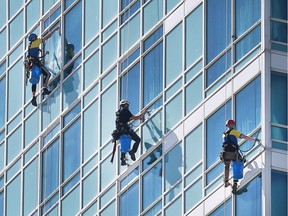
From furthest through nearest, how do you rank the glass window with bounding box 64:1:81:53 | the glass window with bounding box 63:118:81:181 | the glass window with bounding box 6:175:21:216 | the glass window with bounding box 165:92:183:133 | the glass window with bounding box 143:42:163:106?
the glass window with bounding box 6:175:21:216 → the glass window with bounding box 64:1:81:53 → the glass window with bounding box 63:118:81:181 → the glass window with bounding box 143:42:163:106 → the glass window with bounding box 165:92:183:133

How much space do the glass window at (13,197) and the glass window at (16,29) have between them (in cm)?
414

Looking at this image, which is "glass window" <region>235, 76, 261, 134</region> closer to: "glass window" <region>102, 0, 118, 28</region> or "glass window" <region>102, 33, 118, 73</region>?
"glass window" <region>102, 33, 118, 73</region>

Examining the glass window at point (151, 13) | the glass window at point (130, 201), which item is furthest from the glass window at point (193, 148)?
the glass window at point (151, 13)

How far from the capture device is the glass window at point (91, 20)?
267 ft

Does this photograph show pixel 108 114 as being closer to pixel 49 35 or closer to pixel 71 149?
pixel 71 149

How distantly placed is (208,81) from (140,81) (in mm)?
3200

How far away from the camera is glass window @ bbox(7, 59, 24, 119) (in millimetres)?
85062

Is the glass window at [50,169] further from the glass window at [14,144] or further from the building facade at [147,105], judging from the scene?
the glass window at [14,144]

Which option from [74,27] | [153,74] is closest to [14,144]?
[74,27]

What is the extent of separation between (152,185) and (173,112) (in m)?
2.01

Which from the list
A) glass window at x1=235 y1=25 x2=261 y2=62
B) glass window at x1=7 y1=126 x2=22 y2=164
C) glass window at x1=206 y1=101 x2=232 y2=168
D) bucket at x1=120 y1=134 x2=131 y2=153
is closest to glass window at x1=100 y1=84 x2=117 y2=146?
bucket at x1=120 y1=134 x2=131 y2=153

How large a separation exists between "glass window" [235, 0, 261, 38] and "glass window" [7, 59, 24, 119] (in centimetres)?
1164

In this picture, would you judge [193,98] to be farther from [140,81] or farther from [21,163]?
[21,163]

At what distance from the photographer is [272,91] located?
73500mm
